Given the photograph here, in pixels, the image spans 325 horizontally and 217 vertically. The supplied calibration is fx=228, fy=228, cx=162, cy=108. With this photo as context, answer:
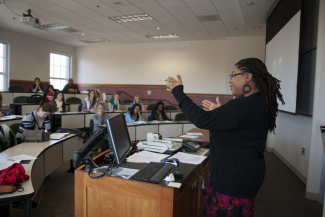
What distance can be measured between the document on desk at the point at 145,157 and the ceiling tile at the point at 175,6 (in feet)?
14.9

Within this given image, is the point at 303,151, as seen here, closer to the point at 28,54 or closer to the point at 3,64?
the point at 3,64

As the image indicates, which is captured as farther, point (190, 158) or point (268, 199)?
point (268, 199)

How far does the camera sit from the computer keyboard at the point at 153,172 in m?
1.38

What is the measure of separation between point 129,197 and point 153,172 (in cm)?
22

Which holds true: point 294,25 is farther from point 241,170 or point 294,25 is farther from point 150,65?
point 150,65

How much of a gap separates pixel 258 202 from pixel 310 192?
0.72 m

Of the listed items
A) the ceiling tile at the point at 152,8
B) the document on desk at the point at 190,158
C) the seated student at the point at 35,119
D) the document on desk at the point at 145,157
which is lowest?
the document on desk at the point at 190,158

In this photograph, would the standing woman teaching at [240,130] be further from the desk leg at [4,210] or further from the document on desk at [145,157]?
the desk leg at [4,210]

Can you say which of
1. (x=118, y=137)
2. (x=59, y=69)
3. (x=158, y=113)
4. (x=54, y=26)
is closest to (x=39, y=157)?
(x=118, y=137)

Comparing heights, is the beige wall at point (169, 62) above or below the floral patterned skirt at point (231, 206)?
above

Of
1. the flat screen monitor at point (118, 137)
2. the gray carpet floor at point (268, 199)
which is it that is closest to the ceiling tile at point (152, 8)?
the gray carpet floor at point (268, 199)

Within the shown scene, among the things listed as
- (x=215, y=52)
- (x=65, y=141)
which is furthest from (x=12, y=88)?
(x=215, y=52)

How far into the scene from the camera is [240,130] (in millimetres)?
1189

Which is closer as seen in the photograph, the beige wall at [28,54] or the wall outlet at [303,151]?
the wall outlet at [303,151]
